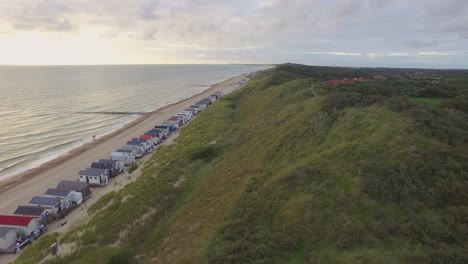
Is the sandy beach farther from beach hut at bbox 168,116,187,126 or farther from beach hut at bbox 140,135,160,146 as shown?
beach hut at bbox 168,116,187,126

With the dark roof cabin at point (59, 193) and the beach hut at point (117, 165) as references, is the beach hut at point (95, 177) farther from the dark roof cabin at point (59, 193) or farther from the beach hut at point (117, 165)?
the dark roof cabin at point (59, 193)

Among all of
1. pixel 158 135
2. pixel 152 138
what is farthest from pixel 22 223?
pixel 158 135

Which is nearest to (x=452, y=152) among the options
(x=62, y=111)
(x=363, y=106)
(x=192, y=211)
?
(x=363, y=106)

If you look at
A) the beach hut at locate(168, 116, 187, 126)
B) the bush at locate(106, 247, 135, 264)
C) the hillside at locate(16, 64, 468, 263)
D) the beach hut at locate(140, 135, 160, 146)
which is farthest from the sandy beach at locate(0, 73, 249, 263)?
the bush at locate(106, 247, 135, 264)

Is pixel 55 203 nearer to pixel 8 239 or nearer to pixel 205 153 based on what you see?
pixel 8 239

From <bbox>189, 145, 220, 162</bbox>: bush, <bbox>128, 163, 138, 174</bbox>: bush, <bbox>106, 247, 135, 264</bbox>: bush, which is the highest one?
<bbox>189, 145, 220, 162</bbox>: bush

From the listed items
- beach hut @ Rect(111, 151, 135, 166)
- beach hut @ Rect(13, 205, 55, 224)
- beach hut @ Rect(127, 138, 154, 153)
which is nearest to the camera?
beach hut @ Rect(13, 205, 55, 224)
